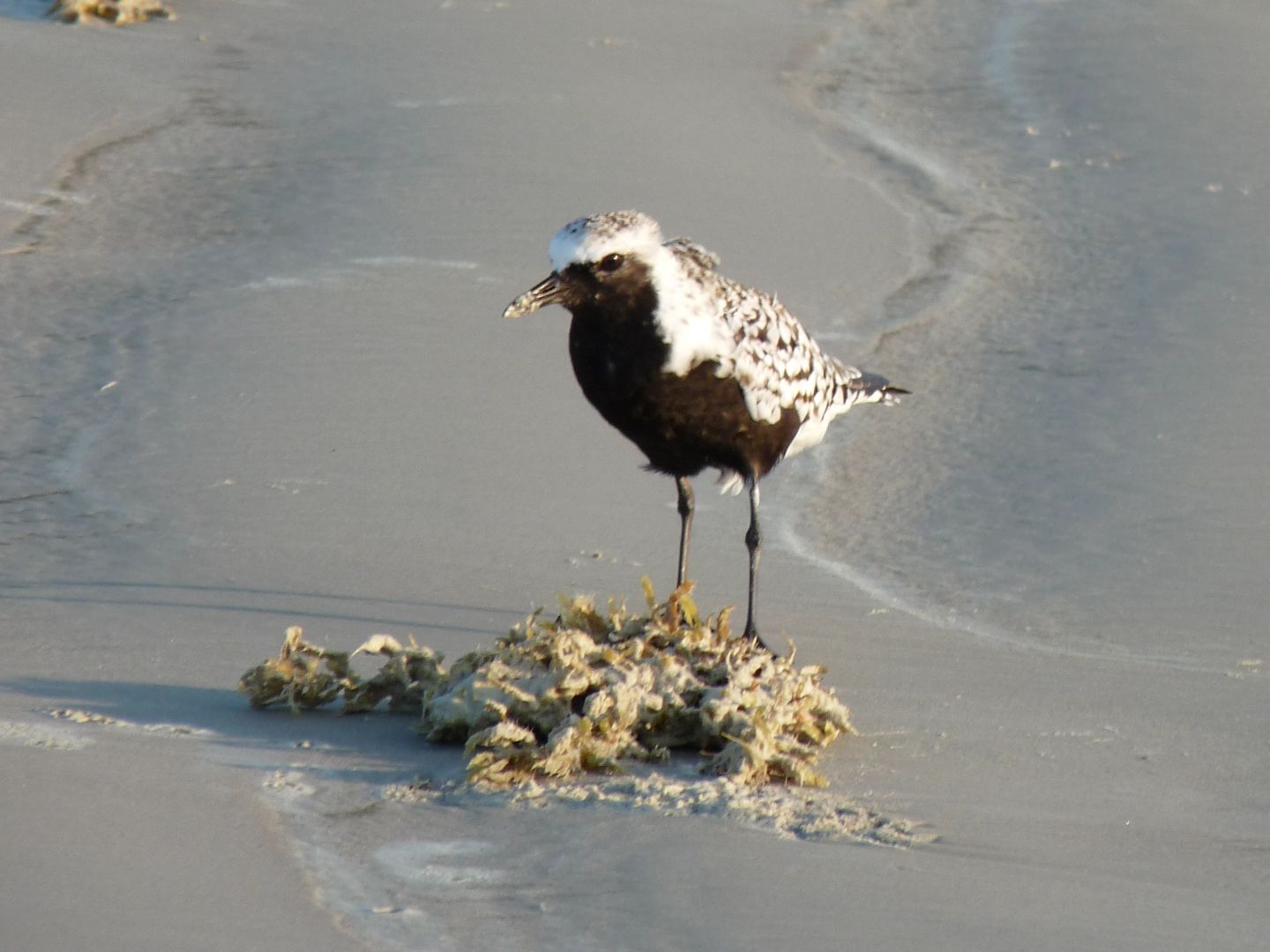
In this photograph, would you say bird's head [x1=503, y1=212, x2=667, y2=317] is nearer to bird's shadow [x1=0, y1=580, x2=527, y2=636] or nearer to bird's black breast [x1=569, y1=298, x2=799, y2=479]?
bird's black breast [x1=569, y1=298, x2=799, y2=479]

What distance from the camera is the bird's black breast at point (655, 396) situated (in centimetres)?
557

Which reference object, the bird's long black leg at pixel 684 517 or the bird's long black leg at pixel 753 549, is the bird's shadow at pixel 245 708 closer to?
the bird's long black leg at pixel 684 517

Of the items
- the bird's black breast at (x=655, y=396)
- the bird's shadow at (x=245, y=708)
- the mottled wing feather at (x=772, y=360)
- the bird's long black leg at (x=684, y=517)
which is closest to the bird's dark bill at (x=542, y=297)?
the bird's black breast at (x=655, y=396)

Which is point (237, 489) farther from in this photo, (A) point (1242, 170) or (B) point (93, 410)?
(A) point (1242, 170)

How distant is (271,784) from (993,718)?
213cm

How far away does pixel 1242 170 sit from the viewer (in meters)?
11.6

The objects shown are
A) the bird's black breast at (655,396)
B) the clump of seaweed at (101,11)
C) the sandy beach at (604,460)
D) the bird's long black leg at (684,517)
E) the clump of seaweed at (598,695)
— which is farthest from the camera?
the clump of seaweed at (101,11)

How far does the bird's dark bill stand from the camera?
543 cm

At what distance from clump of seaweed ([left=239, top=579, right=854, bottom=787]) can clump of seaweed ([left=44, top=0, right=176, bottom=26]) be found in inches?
363

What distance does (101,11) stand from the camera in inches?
525

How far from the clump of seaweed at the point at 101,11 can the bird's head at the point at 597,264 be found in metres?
8.82

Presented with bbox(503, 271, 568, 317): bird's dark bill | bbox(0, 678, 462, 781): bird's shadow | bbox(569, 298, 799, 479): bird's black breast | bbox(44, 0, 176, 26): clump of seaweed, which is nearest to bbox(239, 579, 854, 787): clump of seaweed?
bbox(0, 678, 462, 781): bird's shadow

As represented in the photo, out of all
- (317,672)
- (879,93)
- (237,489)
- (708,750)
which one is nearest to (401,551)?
(237,489)

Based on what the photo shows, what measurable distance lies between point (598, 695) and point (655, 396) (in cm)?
121
